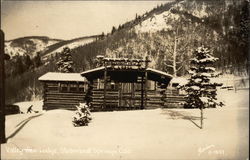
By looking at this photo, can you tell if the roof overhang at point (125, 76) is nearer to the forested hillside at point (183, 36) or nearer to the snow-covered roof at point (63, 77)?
the snow-covered roof at point (63, 77)

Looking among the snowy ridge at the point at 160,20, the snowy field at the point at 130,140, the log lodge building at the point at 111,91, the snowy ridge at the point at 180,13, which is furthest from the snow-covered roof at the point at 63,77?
the snowy field at the point at 130,140

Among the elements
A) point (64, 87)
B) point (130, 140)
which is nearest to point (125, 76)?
point (64, 87)

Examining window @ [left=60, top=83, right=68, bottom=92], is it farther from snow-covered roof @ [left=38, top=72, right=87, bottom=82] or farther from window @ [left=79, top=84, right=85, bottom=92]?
window @ [left=79, top=84, right=85, bottom=92]

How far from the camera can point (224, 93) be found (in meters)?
25.8

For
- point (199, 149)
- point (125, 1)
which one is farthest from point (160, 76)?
point (199, 149)

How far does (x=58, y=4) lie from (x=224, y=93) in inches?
642

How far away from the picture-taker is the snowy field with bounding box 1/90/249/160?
11641 millimetres

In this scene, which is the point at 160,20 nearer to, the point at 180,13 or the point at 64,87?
the point at 180,13

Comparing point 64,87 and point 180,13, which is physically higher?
point 180,13

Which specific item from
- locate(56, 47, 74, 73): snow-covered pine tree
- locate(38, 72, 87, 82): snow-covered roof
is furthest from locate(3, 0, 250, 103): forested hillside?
locate(56, 47, 74, 73): snow-covered pine tree

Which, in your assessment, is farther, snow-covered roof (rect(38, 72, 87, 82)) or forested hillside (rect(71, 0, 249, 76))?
snow-covered roof (rect(38, 72, 87, 82))

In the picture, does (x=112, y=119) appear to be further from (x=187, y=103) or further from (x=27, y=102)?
(x=27, y=102)

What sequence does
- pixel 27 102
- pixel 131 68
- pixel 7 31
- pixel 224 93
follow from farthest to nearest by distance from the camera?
pixel 27 102
pixel 224 93
pixel 131 68
pixel 7 31

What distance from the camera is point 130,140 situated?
1270 cm
